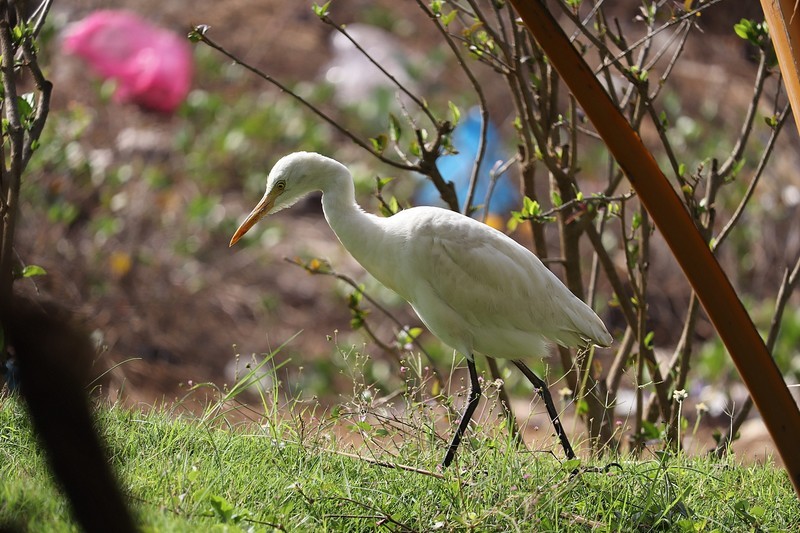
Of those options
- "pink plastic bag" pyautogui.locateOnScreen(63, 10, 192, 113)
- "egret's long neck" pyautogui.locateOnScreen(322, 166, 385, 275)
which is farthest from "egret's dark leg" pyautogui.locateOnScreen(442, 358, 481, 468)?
"pink plastic bag" pyautogui.locateOnScreen(63, 10, 192, 113)

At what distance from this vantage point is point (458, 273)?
2.87 metres

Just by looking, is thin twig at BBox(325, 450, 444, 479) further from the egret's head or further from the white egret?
the egret's head

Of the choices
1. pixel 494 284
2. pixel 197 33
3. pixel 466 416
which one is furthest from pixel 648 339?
pixel 197 33

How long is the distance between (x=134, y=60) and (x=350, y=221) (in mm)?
5314

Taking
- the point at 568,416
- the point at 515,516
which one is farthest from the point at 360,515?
the point at 568,416

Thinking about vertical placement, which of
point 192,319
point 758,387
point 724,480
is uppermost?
point 758,387

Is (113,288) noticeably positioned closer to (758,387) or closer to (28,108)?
(28,108)

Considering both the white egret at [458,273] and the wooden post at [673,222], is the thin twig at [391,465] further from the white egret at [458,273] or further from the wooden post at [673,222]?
the wooden post at [673,222]

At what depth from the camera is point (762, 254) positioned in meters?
6.91

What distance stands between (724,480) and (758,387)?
2.68ft

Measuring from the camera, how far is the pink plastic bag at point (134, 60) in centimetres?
761

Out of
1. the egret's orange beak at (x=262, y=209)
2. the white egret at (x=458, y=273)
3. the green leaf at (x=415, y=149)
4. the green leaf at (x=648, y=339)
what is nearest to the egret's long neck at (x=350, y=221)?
the white egret at (x=458, y=273)

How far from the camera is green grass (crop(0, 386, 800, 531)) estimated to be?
7.09ft

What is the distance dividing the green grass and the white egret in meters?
0.30
